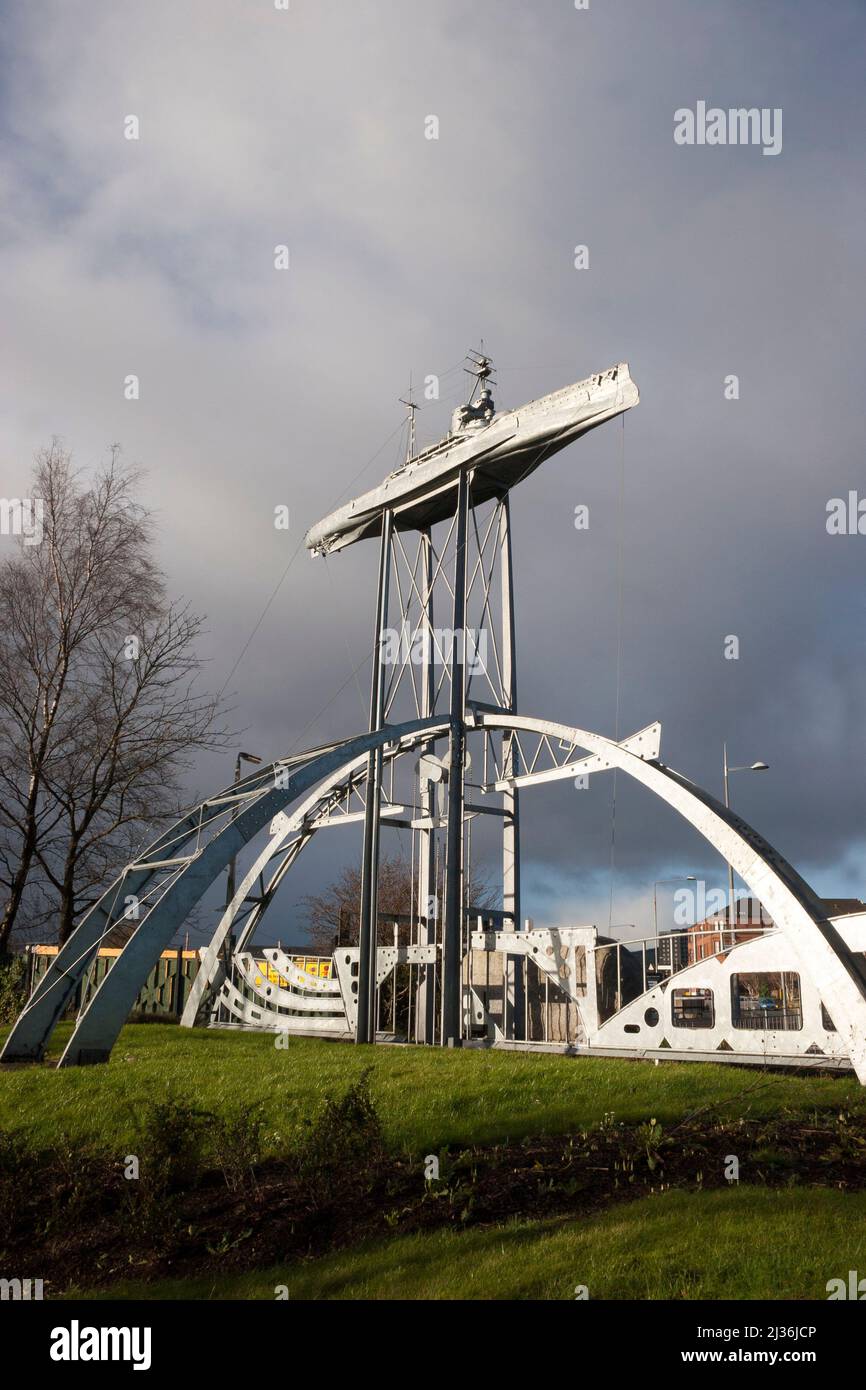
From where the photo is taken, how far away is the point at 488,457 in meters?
21.4

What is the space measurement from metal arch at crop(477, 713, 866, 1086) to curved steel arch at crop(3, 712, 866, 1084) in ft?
0.04

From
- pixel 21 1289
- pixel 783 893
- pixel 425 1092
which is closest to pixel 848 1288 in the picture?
pixel 21 1289

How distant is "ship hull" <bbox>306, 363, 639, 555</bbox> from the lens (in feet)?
62.8

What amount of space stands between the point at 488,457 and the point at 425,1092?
14.0 meters

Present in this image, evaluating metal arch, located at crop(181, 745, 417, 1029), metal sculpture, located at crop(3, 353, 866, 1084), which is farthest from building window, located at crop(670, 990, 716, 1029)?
metal arch, located at crop(181, 745, 417, 1029)

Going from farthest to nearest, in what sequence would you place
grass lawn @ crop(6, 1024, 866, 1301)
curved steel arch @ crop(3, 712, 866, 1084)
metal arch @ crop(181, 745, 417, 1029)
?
metal arch @ crop(181, 745, 417, 1029) → curved steel arch @ crop(3, 712, 866, 1084) → grass lawn @ crop(6, 1024, 866, 1301)

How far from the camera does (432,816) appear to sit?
2330 cm

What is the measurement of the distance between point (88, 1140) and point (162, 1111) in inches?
85.1

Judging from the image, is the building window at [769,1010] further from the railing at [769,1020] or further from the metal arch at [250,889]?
the metal arch at [250,889]

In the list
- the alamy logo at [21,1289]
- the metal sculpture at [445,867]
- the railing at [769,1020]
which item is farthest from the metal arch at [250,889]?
the alamy logo at [21,1289]
